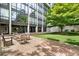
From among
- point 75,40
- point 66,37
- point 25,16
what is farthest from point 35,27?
point 75,40

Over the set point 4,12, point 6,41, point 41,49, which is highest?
point 4,12

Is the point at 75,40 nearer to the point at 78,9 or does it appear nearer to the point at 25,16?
the point at 78,9

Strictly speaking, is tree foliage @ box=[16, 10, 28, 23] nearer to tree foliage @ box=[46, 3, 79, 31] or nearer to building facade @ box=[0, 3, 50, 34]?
building facade @ box=[0, 3, 50, 34]

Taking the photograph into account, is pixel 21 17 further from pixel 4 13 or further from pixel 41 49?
pixel 41 49

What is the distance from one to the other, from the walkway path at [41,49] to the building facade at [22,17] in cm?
38

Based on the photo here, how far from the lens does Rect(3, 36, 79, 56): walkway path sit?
3.18m

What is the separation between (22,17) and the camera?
11.4 feet

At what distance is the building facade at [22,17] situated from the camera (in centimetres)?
339

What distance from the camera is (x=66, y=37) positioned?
3408 millimetres

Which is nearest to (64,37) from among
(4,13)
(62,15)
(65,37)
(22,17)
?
(65,37)

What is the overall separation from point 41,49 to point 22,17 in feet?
3.07

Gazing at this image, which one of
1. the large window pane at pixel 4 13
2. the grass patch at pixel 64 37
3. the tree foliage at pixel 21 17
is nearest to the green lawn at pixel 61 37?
the grass patch at pixel 64 37

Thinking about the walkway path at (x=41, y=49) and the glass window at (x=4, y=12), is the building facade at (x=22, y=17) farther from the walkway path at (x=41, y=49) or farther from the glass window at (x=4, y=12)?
the walkway path at (x=41, y=49)

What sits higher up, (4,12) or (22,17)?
(4,12)
